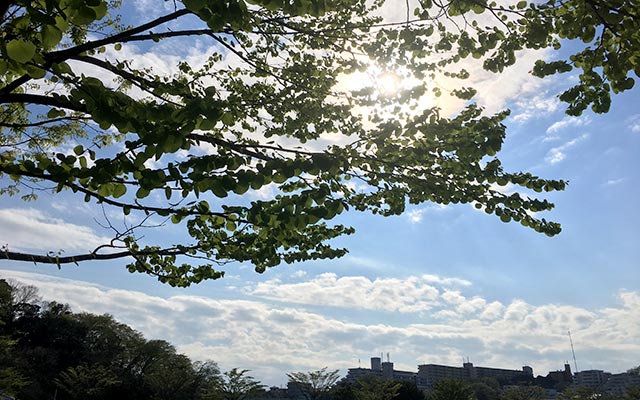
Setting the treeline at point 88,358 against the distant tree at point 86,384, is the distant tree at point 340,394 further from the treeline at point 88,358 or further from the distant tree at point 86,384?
the distant tree at point 86,384

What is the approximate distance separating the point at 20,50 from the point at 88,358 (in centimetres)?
5953

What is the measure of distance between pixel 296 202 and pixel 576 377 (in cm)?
16568

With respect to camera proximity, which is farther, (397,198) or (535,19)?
(397,198)

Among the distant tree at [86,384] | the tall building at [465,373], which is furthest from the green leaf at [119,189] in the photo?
the tall building at [465,373]

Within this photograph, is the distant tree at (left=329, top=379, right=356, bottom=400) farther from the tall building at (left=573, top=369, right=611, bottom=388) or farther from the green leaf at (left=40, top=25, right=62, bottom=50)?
the tall building at (left=573, top=369, right=611, bottom=388)

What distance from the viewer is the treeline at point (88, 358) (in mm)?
40625

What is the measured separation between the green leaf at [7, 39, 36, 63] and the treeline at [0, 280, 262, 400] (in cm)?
3878

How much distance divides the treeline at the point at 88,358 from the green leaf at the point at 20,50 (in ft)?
127

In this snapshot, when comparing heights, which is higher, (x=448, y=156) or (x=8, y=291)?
(x=8, y=291)

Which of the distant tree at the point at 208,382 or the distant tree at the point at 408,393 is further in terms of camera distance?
the distant tree at the point at 408,393

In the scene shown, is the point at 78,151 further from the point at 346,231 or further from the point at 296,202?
the point at 346,231

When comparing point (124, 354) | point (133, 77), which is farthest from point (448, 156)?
→ point (124, 354)

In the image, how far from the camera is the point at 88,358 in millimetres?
51531

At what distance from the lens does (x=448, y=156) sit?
4.17 metres
